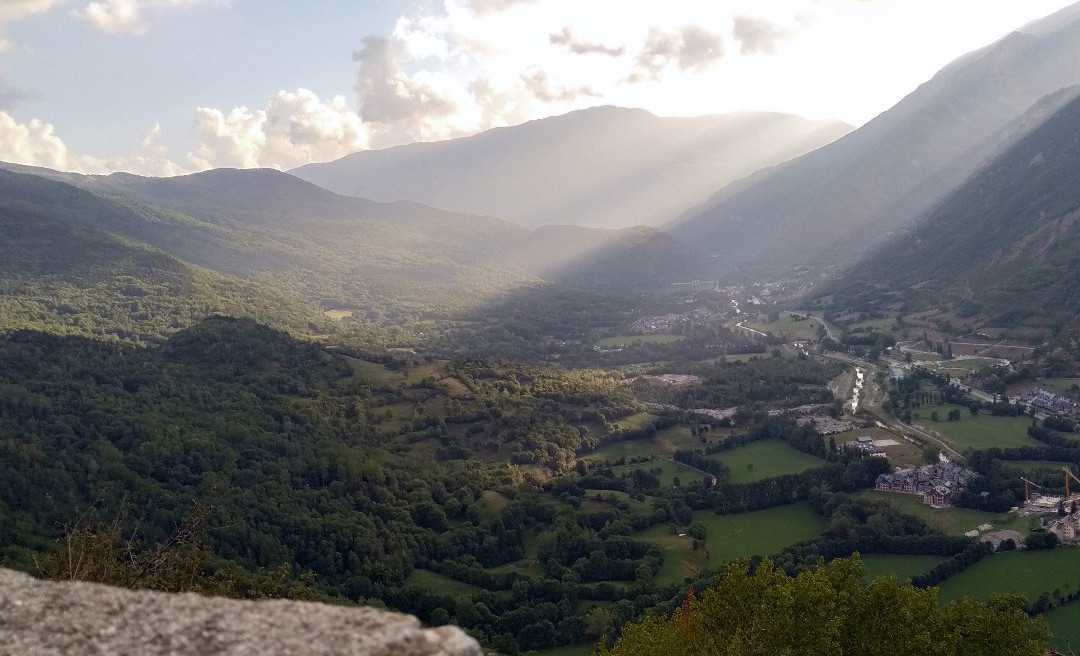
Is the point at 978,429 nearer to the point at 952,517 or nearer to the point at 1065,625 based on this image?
the point at 952,517

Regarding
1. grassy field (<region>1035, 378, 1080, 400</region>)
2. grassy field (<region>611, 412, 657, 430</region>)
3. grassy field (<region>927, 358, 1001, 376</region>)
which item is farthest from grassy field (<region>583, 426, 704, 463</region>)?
grassy field (<region>927, 358, 1001, 376</region>)

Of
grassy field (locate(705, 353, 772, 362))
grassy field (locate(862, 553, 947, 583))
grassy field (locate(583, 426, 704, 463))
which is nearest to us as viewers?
grassy field (locate(862, 553, 947, 583))

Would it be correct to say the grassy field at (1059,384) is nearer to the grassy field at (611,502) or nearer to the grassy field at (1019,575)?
the grassy field at (1019,575)

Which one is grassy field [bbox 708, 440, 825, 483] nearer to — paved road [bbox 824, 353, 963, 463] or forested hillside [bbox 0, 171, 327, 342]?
paved road [bbox 824, 353, 963, 463]

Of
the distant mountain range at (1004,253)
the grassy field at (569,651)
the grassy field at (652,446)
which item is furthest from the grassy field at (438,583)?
the distant mountain range at (1004,253)

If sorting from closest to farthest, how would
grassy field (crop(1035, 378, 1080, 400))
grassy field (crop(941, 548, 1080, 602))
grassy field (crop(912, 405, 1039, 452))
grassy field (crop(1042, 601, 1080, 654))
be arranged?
grassy field (crop(1042, 601, 1080, 654)) → grassy field (crop(941, 548, 1080, 602)) → grassy field (crop(912, 405, 1039, 452)) → grassy field (crop(1035, 378, 1080, 400))
